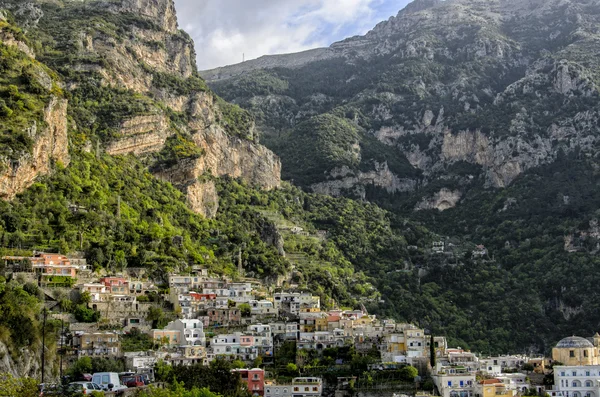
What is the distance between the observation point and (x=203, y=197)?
132m

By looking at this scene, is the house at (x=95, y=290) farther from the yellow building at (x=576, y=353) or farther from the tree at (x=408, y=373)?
the yellow building at (x=576, y=353)

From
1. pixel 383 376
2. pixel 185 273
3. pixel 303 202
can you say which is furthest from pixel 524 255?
pixel 383 376

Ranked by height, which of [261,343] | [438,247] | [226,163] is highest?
[226,163]

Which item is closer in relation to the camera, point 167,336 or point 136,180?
point 167,336

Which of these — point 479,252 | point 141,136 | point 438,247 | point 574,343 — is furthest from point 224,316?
point 438,247

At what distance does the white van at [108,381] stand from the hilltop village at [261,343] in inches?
162

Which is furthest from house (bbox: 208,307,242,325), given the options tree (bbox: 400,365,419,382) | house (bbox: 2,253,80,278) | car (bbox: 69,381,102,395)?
car (bbox: 69,381,102,395)

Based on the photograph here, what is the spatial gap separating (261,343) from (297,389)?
1050cm

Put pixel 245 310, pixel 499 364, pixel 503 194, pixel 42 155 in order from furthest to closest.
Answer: pixel 503 194, pixel 42 155, pixel 245 310, pixel 499 364

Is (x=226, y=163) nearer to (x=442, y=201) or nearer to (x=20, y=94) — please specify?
(x=442, y=201)

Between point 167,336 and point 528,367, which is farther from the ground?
point 167,336

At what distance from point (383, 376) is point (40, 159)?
45.6 metres

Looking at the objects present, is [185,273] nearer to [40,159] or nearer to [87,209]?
[87,209]

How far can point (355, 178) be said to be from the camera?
182125 millimetres
